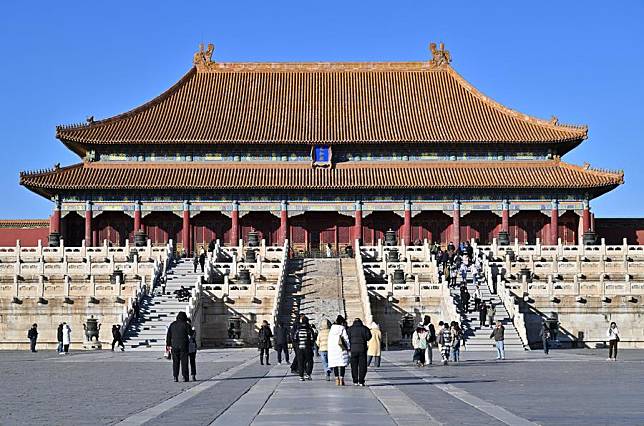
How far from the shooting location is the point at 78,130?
2704 inches

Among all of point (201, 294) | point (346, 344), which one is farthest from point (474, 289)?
point (346, 344)

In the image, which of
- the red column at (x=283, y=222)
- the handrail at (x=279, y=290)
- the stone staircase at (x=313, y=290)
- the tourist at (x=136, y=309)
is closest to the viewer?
the handrail at (x=279, y=290)

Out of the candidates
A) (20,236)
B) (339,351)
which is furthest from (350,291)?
(20,236)

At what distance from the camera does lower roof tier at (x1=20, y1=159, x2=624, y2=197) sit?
65.4 m

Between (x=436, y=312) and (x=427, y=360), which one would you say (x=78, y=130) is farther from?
(x=427, y=360)

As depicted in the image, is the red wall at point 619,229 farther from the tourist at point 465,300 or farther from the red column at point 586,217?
the tourist at point 465,300

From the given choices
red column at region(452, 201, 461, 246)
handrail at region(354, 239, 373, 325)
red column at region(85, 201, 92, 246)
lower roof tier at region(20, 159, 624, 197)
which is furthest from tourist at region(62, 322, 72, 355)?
red column at region(452, 201, 461, 246)

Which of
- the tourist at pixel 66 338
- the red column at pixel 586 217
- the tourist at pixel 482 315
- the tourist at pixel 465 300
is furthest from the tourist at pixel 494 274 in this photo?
the red column at pixel 586 217

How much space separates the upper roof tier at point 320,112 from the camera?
6838cm

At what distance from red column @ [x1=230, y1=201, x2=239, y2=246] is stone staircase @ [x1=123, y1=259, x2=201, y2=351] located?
18.9m

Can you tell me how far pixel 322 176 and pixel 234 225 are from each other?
6070 millimetres

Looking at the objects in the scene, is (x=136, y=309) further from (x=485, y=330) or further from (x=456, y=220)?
(x=456, y=220)

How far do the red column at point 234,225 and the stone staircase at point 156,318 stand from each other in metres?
18.9

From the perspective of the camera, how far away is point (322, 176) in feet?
221
